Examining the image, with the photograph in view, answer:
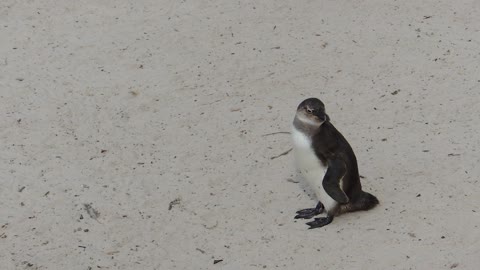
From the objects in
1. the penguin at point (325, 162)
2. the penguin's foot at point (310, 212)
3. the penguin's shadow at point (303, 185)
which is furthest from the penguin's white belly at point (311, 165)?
the penguin's shadow at point (303, 185)

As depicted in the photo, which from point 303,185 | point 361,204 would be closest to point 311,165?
point 361,204

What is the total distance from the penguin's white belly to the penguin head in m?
0.10

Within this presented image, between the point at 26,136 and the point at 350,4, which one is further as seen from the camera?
the point at 350,4

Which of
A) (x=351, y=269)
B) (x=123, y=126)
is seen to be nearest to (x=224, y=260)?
(x=351, y=269)

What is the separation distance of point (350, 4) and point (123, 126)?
2.55 m

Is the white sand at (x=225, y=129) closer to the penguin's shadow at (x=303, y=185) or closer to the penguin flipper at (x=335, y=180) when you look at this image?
the penguin's shadow at (x=303, y=185)

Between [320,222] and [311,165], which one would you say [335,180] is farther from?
[320,222]

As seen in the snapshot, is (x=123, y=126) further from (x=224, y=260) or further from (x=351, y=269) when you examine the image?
(x=351, y=269)

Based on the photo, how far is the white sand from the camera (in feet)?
13.6

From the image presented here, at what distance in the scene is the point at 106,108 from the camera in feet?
17.8

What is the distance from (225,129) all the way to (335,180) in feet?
4.42

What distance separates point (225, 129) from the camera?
5.21 metres

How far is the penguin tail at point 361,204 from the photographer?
4.32 meters

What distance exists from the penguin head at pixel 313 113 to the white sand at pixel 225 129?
64 centimetres
